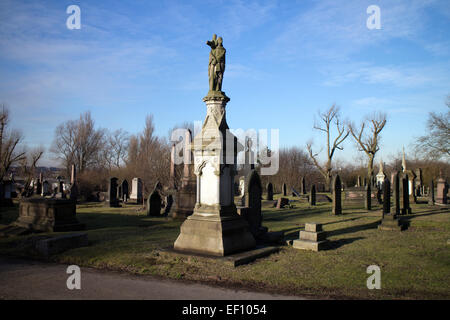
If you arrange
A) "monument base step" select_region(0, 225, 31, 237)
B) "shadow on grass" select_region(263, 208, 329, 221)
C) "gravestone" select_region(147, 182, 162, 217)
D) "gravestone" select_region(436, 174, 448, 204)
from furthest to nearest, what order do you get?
"gravestone" select_region(436, 174, 448, 204)
"gravestone" select_region(147, 182, 162, 217)
"shadow on grass" select_region(263, 208, 329, 221)
"monument base step" select_region(0, 225, 31, 237)

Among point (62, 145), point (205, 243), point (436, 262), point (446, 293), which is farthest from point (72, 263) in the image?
point (62, 145)

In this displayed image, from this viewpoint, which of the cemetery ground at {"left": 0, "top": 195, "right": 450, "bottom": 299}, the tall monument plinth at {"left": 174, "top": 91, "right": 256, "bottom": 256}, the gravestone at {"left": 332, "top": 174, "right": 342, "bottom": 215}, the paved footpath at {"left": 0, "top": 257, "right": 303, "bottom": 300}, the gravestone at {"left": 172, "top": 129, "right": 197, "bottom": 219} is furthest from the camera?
the gravestone at {"left": 332, "top": 174, "right": 342, "bottom": 215}

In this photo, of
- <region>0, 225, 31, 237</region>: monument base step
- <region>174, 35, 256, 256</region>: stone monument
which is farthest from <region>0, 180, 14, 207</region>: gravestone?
<region>174, 35, 256, 256</region>: stone monument

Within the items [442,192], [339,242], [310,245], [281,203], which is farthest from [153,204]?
[442,192]

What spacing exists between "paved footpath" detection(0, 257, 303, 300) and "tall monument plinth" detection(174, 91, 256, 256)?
1718mm

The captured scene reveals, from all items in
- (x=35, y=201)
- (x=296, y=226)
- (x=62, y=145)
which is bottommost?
(x=296, y=226)

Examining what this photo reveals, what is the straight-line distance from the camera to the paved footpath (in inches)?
181

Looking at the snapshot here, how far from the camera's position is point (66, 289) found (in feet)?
16.3

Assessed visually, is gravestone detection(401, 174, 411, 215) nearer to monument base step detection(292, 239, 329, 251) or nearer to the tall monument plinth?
monument base step detection(292, 239, 329, 251)

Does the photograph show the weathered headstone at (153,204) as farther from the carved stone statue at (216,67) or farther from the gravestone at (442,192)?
the gravestone at (442,192)

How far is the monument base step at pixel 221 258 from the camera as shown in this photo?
6.28 meters
